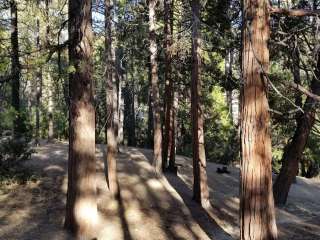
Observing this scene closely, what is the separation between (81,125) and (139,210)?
4122 mm

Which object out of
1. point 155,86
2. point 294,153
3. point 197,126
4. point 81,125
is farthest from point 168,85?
point 81,125

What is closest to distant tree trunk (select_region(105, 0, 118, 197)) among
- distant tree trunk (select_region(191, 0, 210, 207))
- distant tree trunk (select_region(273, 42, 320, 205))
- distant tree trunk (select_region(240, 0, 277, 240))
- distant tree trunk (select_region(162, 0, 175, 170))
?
distant tree trunk (select_region(191, 0, 210, 207))

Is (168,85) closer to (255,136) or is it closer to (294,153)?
(294,153)

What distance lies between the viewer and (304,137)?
15.2m

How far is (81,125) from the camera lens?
10.1 meters

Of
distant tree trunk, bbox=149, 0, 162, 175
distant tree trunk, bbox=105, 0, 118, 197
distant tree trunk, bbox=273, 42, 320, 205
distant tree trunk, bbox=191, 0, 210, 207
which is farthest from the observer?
distant tree trunk, bbox=149, 0, 162, 175

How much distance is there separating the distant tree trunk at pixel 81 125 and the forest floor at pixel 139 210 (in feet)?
2.06

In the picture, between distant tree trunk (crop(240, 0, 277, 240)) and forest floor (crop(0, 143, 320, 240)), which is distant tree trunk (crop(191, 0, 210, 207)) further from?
distant tree trunk (crop(240, 0, 277, 240))

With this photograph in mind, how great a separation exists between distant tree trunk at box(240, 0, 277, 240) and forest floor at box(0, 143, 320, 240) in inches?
216

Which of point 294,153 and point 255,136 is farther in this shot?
point 294,153

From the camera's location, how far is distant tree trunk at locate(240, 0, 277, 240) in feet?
19.7

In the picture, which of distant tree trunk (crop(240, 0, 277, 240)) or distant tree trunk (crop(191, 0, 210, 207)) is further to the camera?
distant tree trunk (crop(191, 0, 210, 207))

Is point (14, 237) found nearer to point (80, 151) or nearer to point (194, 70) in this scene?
point (80, 151)

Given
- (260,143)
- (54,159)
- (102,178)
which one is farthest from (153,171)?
(260,143)
